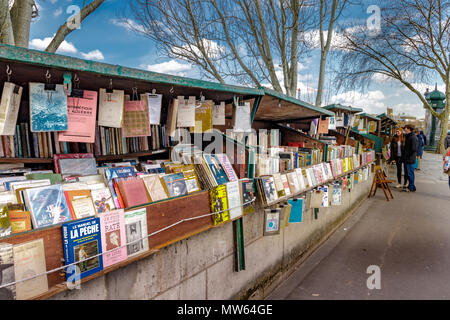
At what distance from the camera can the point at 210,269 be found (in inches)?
96.3

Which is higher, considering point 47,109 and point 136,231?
point 47,109

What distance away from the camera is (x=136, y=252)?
5.64 feet

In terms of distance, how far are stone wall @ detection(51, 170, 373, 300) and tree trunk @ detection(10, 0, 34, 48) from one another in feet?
16.9

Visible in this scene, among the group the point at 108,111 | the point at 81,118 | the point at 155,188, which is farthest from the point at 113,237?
the point at 108,111

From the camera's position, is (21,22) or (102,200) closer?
(102,200)

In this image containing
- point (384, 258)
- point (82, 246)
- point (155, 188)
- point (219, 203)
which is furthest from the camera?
point (384, 258)

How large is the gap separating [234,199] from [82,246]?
1.34 metres

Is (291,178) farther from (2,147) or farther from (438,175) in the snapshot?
(438,175)

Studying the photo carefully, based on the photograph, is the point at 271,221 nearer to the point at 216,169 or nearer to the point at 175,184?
the point at 216,169

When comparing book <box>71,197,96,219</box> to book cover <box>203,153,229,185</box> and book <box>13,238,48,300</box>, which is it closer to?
book <box>13,238,48,300</box>

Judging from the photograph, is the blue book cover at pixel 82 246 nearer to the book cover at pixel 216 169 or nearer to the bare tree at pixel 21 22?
the book cover at pixel 216 169

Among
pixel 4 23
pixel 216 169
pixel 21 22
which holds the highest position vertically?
pixel 21 22

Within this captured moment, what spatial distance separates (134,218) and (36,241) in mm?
519

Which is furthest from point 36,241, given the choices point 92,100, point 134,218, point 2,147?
point 2,147
